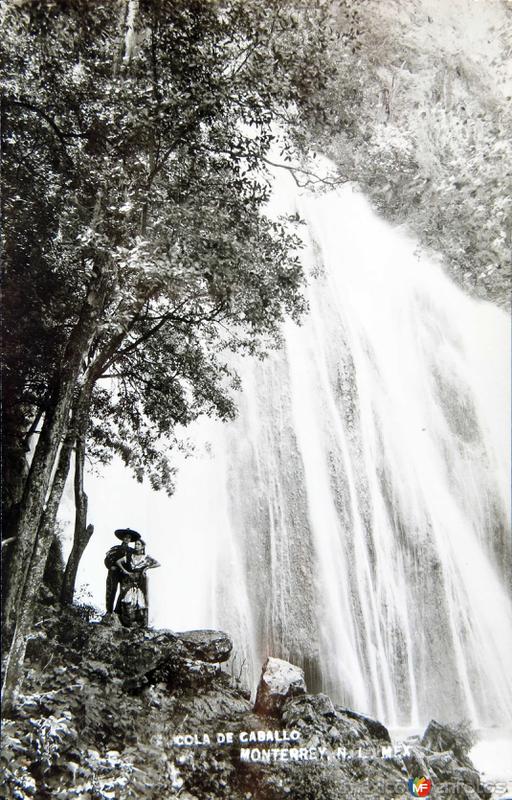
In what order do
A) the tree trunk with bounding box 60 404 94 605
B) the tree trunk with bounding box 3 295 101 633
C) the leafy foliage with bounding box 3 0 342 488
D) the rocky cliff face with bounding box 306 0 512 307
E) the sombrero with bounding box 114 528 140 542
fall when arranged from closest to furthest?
the tree trunk with bounding box 3 295 101 633
the tree trunk with bounding box 60 404 94 605
the sombrero with bounding box 114 528 140 542
the leafy foliage with bounding box 3 0 342 488
the rocky cliff face with bounding box 306 0 512 307

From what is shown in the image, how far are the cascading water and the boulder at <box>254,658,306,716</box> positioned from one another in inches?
2.6

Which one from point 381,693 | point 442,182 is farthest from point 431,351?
point 381,693

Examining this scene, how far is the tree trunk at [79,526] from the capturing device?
3148 mm

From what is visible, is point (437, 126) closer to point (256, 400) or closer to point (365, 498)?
point (256, 400)

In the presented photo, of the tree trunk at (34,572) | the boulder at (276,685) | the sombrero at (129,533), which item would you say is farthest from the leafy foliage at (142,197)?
the boulder at (276,685)

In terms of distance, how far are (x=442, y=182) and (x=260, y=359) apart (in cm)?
202

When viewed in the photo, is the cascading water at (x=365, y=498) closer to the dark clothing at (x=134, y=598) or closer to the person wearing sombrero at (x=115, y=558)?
the dark clothing at (x=134, y=598)

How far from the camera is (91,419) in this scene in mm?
3402

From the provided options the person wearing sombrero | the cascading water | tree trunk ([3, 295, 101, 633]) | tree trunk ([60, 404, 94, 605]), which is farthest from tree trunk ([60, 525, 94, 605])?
the cascading water

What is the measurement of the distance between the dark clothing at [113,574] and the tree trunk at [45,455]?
0.46 m

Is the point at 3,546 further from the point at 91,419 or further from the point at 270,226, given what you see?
the point at 270,226

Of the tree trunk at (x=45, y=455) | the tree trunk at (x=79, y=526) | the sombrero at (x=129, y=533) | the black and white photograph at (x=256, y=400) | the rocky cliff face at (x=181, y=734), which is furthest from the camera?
the sombrero at (x=129, y=533)

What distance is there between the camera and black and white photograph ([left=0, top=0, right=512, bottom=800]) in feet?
9.96

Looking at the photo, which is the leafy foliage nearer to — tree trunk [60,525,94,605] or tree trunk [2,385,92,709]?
tree trunk [2,385,92,709]
